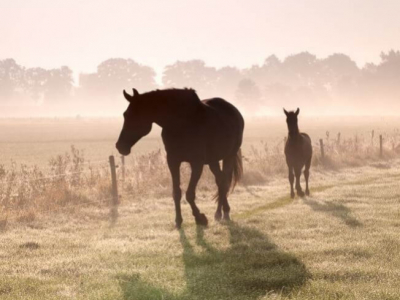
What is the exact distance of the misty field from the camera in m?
6.97

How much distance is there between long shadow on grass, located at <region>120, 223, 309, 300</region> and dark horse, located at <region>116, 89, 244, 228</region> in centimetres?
156

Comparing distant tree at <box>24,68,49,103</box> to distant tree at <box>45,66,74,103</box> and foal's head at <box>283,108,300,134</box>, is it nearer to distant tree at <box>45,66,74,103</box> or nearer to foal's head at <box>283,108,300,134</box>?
distant tree at <box>45,66,74,103</box>

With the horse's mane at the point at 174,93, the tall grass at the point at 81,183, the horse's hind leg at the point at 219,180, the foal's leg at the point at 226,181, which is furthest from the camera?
the tall grass at the point at 81,183

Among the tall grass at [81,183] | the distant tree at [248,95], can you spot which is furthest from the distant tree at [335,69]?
the tall grass at [81,183]

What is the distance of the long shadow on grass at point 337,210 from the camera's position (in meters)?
11.2

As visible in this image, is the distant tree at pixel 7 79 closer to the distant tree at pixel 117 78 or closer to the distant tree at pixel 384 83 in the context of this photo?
the distant tree at pixel 117 78

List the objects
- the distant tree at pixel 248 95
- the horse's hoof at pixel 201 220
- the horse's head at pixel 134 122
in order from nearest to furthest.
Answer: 1. the horse's head at pixel 134 122
2. the horse's hoof at pixel 201 220
3. the distant tree at pixel 248 95

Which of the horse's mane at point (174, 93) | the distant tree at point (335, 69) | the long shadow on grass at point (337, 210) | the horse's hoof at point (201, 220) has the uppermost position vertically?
the distant tree at point (335, 69)

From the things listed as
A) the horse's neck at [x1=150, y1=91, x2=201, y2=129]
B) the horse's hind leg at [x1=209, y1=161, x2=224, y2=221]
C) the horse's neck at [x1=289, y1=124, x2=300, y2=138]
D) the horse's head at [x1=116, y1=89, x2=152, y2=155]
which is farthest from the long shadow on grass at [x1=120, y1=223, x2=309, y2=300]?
the horse's neck at [x1=289, y1=124, x2=300, y2=138]

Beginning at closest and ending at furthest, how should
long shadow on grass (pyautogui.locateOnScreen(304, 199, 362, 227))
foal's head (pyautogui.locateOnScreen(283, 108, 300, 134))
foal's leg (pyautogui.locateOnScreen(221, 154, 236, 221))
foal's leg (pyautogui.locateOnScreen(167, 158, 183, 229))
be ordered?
foal's leg (pyautogui.locateOnScreen(167, 158, 183, 229)) < long shadow on grass (pyautogui.locateOnScreen(304, 199, 362, 227)) < foal's leg (pyautogui.locateOnScreen(221, 154, 236, 221)) < foal's head (pyautogui.locateOnScreen(283, 108, 300, 134))

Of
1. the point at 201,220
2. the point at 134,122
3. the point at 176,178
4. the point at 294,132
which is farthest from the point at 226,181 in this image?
the point at 294,132

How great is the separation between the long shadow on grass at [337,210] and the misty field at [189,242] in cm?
3

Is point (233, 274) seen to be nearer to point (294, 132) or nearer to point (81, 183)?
point (294, 132)

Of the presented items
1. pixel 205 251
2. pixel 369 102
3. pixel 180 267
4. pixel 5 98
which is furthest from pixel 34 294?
pixel 5 98
